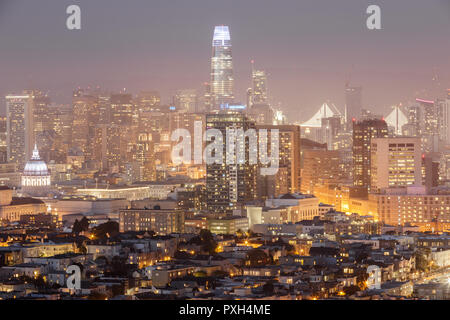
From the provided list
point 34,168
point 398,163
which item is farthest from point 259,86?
point 34,168

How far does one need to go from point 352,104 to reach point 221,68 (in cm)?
440

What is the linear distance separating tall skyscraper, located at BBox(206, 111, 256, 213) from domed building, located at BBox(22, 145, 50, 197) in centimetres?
968

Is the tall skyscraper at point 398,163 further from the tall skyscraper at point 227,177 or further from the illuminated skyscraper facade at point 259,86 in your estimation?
the tall skyscraper at point 227,177

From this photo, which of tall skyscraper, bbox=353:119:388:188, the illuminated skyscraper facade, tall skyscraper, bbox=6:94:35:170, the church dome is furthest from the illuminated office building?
the church dome

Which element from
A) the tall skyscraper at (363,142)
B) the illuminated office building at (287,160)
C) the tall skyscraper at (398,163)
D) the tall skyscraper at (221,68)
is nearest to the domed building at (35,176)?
the tall skyscraper at (221,68)

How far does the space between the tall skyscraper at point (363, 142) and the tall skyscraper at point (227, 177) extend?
4493 millimetres

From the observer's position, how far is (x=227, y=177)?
100 ft

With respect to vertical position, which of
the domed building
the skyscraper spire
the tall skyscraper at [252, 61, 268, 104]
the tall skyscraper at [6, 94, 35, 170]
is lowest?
the domed building

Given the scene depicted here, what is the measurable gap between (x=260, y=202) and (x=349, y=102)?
747cm

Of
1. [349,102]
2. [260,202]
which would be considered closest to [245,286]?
[260,202]

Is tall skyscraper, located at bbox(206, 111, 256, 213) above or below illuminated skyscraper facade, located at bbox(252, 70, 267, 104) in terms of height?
below

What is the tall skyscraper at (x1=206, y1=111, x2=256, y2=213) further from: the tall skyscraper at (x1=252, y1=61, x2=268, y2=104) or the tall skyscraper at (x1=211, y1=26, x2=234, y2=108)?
the tall skyscraper at (x1=211, y1=26, x2=234, y2=108)

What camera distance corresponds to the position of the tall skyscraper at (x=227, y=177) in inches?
1186

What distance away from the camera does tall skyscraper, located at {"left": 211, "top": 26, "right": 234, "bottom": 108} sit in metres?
32.1
